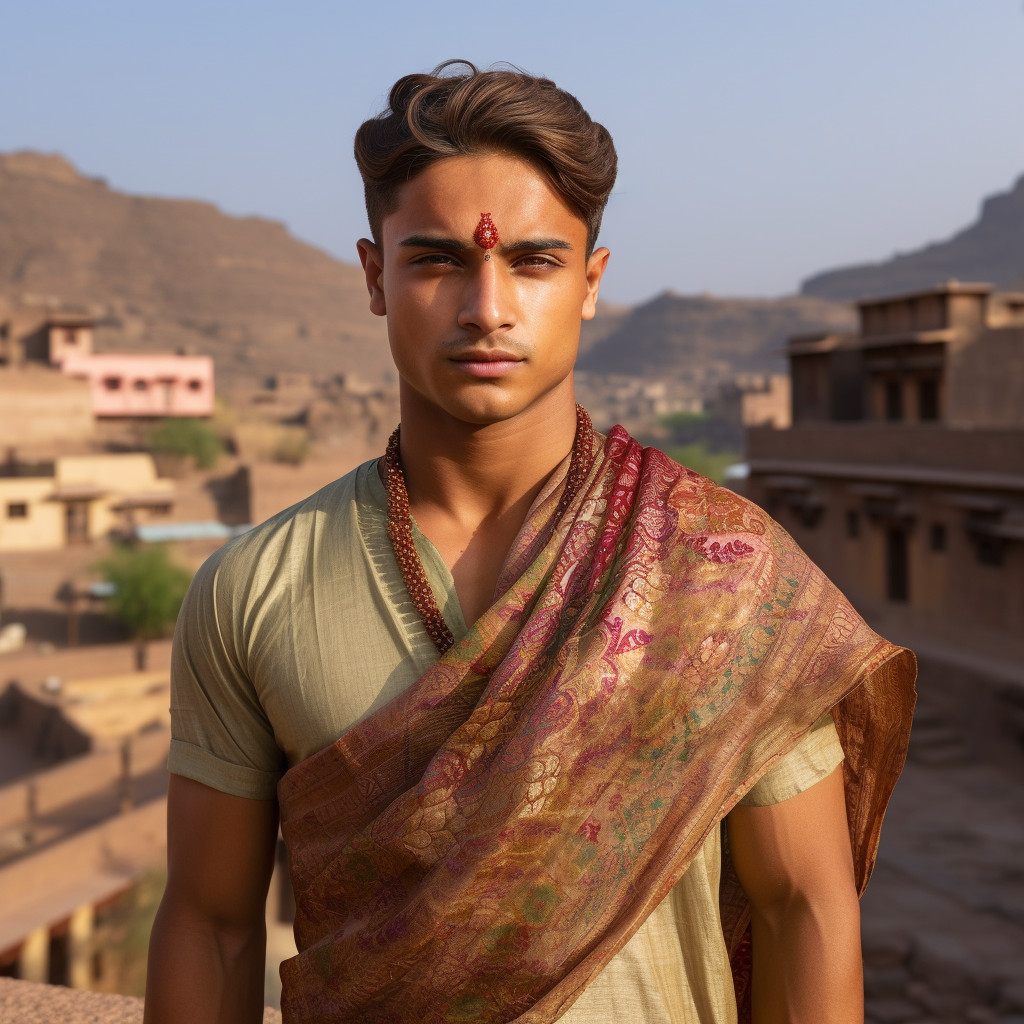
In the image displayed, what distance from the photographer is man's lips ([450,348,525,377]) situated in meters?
1.67

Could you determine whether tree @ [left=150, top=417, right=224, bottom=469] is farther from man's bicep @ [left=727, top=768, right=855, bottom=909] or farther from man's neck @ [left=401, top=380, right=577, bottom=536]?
man's bicep @ [left=727, top=768, right=855, bottom=909]

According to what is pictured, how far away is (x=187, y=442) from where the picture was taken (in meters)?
38.0

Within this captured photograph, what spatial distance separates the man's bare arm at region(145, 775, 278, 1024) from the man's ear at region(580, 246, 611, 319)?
883mm

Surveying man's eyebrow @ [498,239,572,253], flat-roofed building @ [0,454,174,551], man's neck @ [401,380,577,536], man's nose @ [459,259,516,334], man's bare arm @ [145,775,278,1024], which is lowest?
flat-roofed building @ [0,454,174,551]

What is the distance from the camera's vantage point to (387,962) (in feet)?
5.26

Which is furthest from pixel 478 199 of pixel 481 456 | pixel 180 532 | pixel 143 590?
pixel 180 532

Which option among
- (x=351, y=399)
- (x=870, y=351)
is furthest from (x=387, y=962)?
(x=351, y=399)

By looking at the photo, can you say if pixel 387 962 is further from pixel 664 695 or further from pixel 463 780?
pixel 664 695

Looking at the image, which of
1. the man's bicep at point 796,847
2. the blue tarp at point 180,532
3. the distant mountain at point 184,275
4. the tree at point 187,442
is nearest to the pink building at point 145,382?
the tree at point 187,442

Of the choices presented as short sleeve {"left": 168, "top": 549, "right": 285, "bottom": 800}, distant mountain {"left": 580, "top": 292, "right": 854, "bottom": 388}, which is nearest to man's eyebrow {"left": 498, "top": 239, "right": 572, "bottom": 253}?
short sleeve {"left": 168, "top": 549, "right": 285, "bottom": 800}

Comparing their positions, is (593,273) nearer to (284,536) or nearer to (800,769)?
(284,536)

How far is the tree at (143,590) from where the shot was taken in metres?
26.9

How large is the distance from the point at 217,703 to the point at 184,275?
108527 millimetres

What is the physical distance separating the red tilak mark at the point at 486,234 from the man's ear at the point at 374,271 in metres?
0.21
